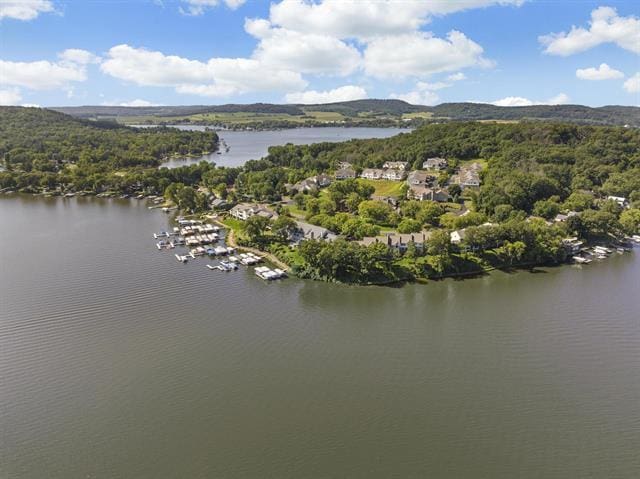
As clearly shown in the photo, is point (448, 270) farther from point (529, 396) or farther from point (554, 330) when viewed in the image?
point (529, 396)

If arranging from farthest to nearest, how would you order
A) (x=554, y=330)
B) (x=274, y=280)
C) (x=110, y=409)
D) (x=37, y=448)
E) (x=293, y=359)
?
(x=274, y=280), (x=554, y=330), (x=293, y=359), (x=110, y=409), (x=37, y=448)

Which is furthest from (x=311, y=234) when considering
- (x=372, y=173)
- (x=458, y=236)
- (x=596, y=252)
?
(x=372, y=173)

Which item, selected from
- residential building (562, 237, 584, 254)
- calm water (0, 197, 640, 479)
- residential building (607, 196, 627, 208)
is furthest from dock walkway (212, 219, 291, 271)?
residential building (607, 196, 627, 208)

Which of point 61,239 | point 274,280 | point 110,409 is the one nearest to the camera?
point 110,409

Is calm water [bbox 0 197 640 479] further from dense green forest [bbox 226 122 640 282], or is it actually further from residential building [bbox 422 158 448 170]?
residential building [bbox 422 158 448 170]

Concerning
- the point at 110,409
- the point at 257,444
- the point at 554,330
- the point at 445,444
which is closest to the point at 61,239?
the point at 110,409

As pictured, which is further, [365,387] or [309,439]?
[365,387]
